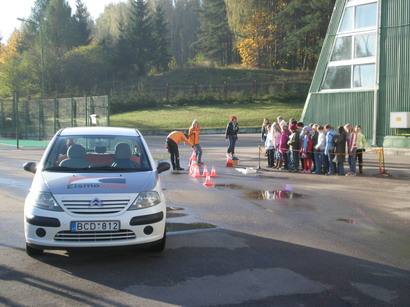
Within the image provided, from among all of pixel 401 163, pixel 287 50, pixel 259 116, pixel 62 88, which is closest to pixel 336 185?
pixel 401 163

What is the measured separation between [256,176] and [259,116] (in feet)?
106

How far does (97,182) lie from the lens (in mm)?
6746

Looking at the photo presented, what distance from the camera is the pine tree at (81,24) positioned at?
278 ft

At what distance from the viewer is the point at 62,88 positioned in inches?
2721

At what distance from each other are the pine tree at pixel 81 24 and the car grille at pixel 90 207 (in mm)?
81504

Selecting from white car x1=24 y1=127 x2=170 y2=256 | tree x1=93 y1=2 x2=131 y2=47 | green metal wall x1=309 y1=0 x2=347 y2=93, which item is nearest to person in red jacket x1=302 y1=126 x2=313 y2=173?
green metal wall x1=309 y1=0 x2=347 y2=93

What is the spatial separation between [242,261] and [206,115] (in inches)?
1757

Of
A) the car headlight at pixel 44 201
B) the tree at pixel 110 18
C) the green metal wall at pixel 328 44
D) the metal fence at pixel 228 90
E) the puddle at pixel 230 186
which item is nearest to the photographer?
the car headlight at pixel 44 201

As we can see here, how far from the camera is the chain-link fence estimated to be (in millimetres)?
29703

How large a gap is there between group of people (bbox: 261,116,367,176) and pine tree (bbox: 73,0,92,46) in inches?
2772

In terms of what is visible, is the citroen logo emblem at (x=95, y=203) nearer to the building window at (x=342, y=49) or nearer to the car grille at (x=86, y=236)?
the car grille at (x=86, y=236)

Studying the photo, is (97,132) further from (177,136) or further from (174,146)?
(177,136)

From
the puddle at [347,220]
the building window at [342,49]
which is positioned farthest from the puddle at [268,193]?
the building window at [342,49]

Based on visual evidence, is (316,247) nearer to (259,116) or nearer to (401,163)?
(401,163)
